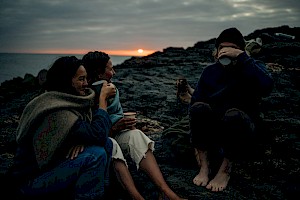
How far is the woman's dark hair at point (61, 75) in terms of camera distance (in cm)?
253

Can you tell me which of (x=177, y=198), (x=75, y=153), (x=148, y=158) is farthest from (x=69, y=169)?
(x=177, y=198)

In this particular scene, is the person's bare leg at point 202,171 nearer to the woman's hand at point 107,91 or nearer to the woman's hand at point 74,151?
the woman's hand at point 107,91

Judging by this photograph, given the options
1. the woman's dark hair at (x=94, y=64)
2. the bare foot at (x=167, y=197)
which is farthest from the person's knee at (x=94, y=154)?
the woman's dark hair at (x=94, y=64)

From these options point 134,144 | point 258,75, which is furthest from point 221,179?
point 258,75

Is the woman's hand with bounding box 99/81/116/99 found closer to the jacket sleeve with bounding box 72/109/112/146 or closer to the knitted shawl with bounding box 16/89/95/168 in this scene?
the jacket sleeve with bounding box 72/109/112/146

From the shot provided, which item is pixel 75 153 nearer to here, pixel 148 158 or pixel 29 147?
pixel 29 147

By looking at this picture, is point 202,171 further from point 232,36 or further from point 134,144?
point 232,36

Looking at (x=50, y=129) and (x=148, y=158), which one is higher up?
(x=50, y=129)

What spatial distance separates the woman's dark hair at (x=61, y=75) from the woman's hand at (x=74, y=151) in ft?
1.81

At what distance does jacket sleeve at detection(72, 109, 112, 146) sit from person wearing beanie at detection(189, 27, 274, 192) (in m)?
1.06

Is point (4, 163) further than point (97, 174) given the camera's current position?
Yes

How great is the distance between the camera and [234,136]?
2875 mm

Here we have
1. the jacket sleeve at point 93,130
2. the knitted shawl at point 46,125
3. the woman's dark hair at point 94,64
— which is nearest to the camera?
the knitted shawl at point 46,125

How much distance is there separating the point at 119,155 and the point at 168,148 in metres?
1.14
